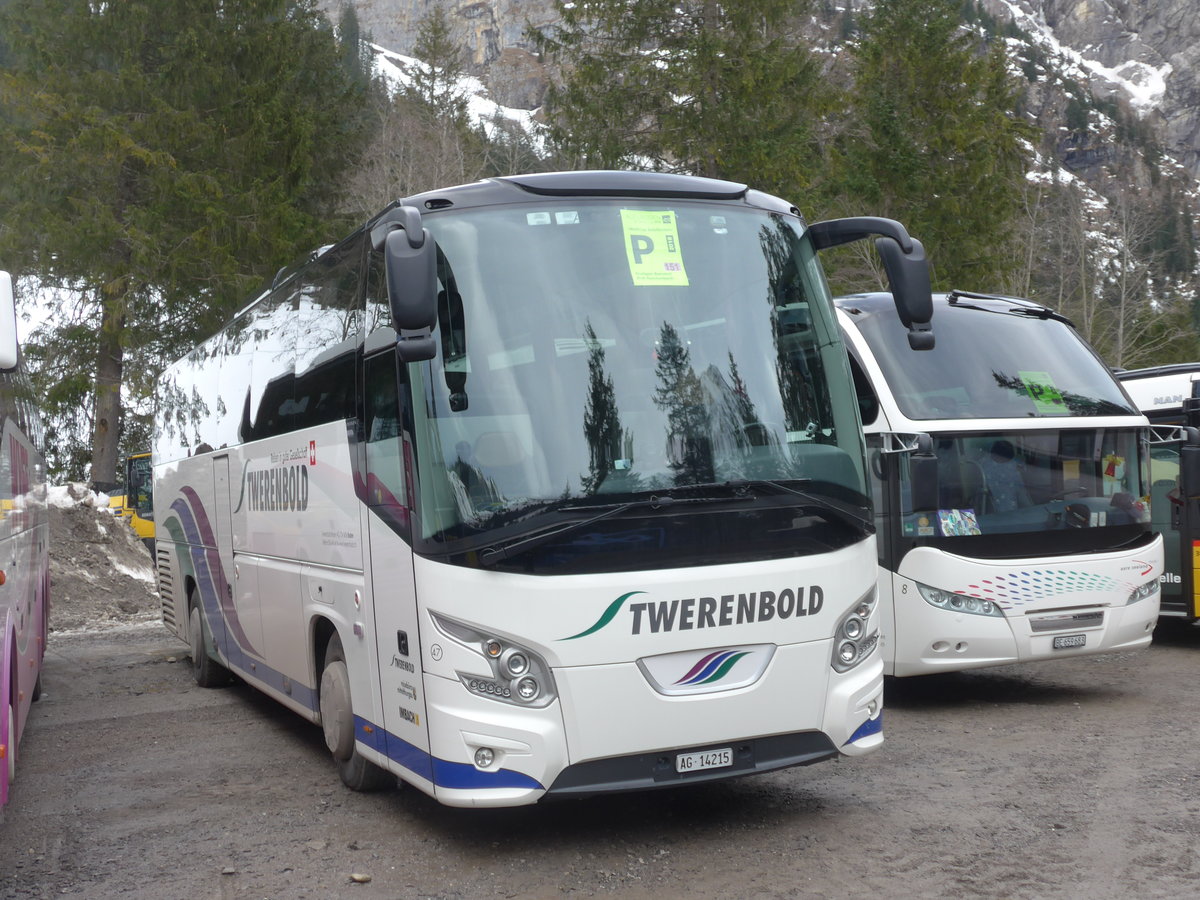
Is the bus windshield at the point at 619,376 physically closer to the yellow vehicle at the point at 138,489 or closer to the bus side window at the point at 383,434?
the bus side window at the point at 383,434

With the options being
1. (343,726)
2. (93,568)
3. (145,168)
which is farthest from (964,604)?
(145,168)

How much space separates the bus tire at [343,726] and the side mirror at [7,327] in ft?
7.77

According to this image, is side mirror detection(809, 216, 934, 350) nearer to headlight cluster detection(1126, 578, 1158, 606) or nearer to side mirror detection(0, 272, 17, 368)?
headlight cluster detection(1126, 578, 1158, 606)

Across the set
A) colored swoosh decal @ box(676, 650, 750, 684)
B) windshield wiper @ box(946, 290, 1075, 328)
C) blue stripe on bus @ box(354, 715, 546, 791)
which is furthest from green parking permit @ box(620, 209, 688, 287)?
windshield wiper @ box(946, 290, 1075, 328)

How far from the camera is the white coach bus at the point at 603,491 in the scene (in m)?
5.59

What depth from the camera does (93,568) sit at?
2169cm

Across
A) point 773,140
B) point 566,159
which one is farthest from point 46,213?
point 773,140

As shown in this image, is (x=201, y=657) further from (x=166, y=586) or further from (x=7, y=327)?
(x=7, y=327)

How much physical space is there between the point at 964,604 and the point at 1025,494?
924 mm

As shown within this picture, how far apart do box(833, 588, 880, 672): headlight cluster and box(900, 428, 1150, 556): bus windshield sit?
2.60 m

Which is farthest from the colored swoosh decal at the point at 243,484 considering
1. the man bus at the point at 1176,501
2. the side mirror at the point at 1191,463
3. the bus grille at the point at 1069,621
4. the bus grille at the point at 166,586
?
the man bus at the point at 1176,501

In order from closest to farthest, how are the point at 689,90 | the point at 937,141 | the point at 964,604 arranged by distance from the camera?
1. the point at 964,604
2. the point at 689,90
3. the point at 937,141

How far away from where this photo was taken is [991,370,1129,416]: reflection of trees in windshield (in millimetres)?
9328

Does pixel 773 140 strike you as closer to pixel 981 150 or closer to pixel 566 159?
pixel 566 159
